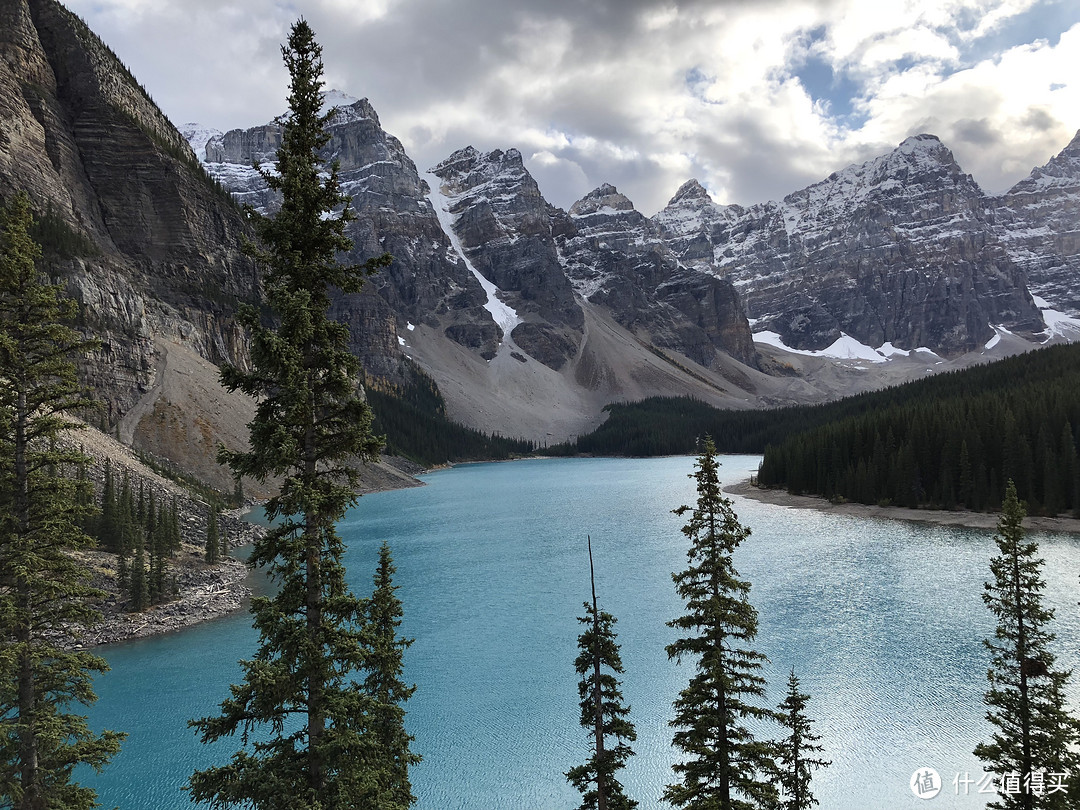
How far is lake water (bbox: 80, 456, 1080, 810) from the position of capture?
850 inches

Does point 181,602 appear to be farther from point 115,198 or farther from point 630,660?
point 115,198

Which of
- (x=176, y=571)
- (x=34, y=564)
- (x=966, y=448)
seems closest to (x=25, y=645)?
(x=34, y=564)

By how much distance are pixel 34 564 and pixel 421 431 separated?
523ft

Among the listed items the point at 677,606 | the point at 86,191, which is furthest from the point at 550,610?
the point at 86,191

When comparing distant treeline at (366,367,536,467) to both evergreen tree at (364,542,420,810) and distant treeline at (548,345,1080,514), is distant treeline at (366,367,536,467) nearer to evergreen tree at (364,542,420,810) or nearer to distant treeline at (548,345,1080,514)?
distant treeline at (548,345,1080,514)

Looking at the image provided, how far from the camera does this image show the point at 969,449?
6994 centimetres

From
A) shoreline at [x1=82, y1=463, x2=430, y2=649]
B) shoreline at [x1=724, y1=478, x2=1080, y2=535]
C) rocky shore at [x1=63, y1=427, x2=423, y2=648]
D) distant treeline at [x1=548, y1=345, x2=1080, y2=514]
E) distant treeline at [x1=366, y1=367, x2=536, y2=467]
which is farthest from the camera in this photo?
distant treeline at [x1=366, y1=367, x2=536, y2=467]

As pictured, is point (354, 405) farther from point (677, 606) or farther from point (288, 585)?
point (677, 606)

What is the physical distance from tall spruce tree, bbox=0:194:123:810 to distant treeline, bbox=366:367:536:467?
12813 centimetres

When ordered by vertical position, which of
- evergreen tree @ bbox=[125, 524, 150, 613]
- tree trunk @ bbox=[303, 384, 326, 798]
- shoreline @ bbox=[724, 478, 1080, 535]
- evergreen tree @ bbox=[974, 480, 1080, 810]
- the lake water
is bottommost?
the lake water

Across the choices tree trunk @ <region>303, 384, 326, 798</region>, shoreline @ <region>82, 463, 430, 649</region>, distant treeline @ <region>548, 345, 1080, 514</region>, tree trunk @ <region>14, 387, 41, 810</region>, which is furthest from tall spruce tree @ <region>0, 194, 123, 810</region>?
distant treeline @ <region>548, 345, 1080, 514</region>

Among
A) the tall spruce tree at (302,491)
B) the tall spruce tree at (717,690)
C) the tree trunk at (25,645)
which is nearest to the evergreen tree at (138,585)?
the tree trunk at (25,645)

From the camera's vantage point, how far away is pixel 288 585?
9578mm

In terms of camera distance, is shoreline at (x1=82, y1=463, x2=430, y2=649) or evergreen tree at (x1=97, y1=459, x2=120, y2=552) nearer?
shoreline at (x1=82, y1=463, x2=430, y2=649)
